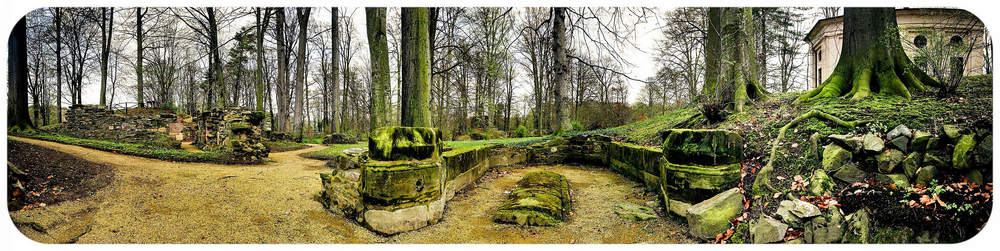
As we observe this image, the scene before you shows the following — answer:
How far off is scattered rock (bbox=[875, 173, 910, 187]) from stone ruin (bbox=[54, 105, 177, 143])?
14205mm

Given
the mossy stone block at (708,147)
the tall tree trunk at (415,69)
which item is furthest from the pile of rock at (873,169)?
the tall tree trunk at (415,69)

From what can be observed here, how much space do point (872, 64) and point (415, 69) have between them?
208 inches

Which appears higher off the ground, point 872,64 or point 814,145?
point 872,64

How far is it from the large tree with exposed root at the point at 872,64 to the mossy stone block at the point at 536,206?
309cm

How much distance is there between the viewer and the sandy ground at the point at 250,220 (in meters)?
2.43

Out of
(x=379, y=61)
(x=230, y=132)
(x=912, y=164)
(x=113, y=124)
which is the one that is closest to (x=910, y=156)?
(x=912, y=164)

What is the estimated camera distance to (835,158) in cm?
242

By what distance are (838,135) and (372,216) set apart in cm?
370

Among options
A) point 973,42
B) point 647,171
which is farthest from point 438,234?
point 973,42

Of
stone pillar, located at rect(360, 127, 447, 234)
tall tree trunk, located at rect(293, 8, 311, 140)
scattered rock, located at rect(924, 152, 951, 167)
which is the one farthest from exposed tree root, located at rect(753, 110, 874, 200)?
tall tree trunk, located at rect(293, 8, 311, 140)

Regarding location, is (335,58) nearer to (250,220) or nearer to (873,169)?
(250,220)

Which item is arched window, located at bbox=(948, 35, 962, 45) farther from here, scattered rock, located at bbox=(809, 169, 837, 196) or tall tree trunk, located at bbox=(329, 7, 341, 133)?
tall tree trunk, located at bbox=(329, 7, 341, 133)

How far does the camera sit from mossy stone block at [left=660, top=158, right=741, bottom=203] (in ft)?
8.82

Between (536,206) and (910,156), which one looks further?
(536,206)
